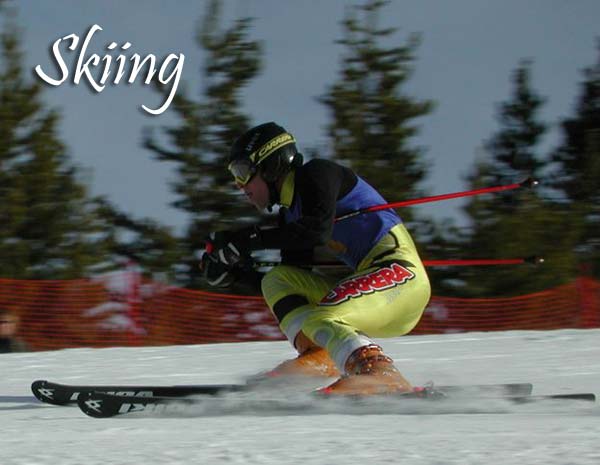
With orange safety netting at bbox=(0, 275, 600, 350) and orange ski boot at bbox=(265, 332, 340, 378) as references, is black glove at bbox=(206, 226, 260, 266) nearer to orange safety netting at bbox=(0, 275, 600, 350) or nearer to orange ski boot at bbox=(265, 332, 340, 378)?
orange ski boot at bbox=(265, 332, 340, 378)

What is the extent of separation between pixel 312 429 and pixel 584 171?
1820 cm

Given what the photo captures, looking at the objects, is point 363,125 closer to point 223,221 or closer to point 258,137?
point 223,221

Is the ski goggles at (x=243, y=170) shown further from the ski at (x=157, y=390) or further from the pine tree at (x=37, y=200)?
the pine tree at (x=37, y=200)

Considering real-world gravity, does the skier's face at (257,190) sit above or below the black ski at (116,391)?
above

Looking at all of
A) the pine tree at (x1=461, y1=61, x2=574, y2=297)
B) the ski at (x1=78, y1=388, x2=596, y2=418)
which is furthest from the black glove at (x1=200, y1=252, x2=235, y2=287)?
the pine tree at (x1=461, y1=61, x2=574, y2=297)

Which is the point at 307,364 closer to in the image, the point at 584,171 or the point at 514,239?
the point at 514,239

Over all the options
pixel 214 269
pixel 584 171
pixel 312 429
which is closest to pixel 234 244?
pixel 214 269

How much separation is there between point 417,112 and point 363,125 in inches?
40.3

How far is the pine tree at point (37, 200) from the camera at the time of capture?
59.7 ft

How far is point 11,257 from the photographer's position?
59.0 feet

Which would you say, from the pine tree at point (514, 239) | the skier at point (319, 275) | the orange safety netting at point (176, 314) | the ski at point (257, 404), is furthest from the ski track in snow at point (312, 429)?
the pine tree at point (514, 239)

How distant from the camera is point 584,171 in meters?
21.1

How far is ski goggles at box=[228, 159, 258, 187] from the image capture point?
A: 4.67 meters

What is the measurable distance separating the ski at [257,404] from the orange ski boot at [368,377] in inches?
1.3
